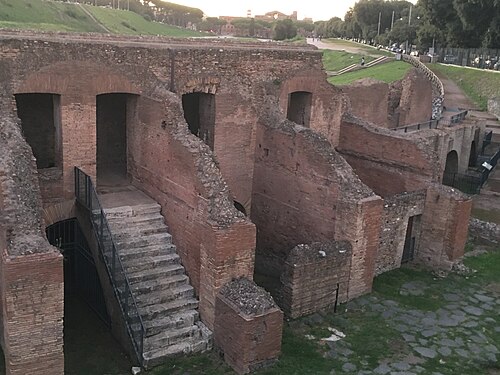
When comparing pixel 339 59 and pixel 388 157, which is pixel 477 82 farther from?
pixel 388 157

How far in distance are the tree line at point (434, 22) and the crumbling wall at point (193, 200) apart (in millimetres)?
29726

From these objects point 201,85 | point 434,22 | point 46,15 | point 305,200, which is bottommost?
point 305,200

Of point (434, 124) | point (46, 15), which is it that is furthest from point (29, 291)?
point (46, 15)

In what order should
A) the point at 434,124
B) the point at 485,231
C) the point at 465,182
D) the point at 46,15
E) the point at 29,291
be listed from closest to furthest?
the point at 29,291 → the point at 485,231 → the point at 465,182 → the point at 434,124 → the point at 46,15

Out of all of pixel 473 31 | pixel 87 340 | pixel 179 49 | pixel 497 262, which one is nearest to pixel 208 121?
pixel 179 49

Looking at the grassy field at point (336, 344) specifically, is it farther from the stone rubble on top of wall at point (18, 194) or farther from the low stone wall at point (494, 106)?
the low stone wall at point (494, 106)

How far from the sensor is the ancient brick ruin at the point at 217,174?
8453mm

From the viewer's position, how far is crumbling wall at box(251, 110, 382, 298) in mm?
11578

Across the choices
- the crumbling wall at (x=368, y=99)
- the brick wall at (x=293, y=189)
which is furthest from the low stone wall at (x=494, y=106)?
the brick wall at (x=293, y=189)

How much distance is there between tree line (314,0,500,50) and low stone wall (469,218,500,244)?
23363mm

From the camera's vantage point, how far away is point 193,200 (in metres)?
10.1

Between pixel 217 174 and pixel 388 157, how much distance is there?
6.32 metres

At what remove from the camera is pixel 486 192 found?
19.7m

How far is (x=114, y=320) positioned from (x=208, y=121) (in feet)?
16.6
